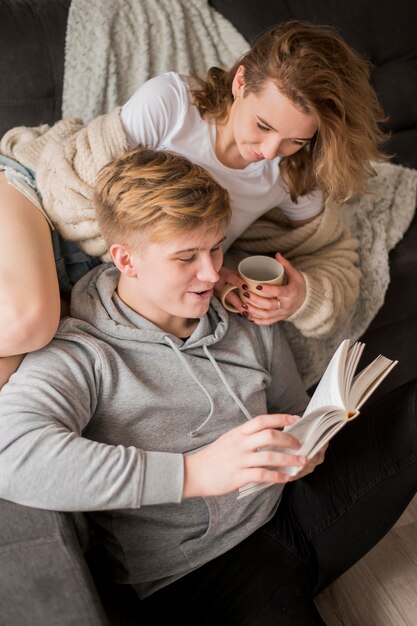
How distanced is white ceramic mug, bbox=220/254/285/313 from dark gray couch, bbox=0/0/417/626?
0.52 metres

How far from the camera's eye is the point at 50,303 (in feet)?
4.11

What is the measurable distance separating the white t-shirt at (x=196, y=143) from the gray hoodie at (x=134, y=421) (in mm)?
307

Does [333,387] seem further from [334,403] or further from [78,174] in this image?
[78,174]

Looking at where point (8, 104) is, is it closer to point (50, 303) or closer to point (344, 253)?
point (50, 303)

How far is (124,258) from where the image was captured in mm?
1277

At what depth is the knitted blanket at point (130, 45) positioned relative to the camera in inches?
70.9

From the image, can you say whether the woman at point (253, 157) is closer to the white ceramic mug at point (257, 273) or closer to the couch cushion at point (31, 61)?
the white ceramic mug at point (257, 273)

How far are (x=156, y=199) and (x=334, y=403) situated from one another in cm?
48

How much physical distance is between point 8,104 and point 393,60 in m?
1.36

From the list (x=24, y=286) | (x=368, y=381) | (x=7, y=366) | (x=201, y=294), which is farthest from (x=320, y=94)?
(x=7, y=366)

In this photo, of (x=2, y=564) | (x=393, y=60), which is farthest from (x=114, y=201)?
(x=393, y=60)

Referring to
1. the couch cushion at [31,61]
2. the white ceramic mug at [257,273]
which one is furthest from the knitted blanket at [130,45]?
the white ceramic mug at [257,273]

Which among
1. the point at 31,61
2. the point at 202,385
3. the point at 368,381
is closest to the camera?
the point at 368,381

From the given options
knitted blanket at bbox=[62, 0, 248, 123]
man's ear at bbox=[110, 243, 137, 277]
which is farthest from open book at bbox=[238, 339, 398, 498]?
knitted blanket at bbox=[62, 0, 248, 123]
